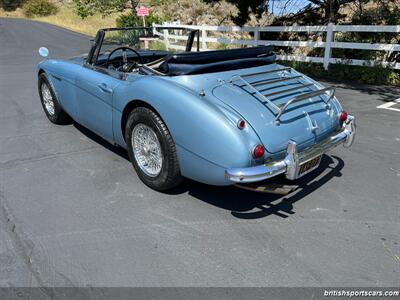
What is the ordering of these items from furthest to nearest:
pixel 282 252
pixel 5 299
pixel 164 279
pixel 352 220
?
1. pixel 352 220
2. pixel 282 252
3. pixel 164 279
4. pixel 5 299

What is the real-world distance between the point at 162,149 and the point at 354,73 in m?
7.52

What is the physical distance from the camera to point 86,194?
143 inches

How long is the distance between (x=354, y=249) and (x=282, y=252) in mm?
533

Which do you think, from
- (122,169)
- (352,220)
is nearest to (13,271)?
(122,169)

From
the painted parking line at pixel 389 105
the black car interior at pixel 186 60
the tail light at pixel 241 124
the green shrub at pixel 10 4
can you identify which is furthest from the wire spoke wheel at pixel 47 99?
the green shrub at pixel 10 4

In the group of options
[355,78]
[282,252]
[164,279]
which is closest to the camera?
[164,279]

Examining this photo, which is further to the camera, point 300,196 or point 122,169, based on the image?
point 122,169

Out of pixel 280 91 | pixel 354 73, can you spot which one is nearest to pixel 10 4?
pixel 354 73

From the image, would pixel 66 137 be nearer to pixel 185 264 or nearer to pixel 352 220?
pixel 185 264

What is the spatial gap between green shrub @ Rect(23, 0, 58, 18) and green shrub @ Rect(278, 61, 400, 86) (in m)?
46.2

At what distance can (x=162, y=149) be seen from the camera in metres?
3.32

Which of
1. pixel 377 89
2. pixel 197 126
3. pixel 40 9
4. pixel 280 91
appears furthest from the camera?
pixel 40 9

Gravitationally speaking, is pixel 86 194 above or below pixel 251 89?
below

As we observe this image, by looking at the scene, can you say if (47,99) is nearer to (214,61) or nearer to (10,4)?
(214,61)
